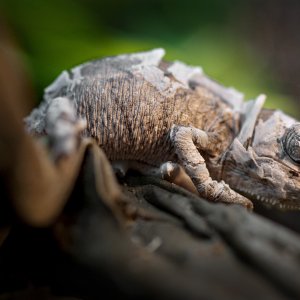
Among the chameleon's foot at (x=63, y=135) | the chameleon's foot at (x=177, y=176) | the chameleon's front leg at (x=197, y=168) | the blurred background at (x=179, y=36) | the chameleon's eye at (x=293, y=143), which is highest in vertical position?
the blurred background at (x=179, y=36)

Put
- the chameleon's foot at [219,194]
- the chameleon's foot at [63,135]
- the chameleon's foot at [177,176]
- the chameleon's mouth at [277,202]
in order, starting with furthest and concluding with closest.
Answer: the chameleon's mouth at [277,202], the chameleon's foot at [219,194], the chameleon's foot at [177,176], the chameleon's foot at [63,135]

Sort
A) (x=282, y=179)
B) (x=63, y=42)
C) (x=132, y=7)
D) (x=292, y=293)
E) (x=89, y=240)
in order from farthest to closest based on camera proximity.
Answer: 1. (x=132, y=7)
2. (x=63, y=42)
3. (x=282, y=179)
4. (x=89, y=240)
5. (x=292, y=293)

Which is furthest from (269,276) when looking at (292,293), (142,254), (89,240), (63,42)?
(63,42)

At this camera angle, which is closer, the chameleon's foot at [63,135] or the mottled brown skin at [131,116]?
the chameleon's foot at [63,135]

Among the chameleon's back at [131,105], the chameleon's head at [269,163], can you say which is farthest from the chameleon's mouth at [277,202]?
the chameleon's back at [131,105]

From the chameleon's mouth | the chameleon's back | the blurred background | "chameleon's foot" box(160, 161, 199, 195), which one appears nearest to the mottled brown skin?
the chameleon's back

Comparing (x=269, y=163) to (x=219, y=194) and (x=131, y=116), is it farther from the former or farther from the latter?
(x=131, y=116)

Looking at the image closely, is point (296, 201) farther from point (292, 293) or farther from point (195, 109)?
point (292, 293)

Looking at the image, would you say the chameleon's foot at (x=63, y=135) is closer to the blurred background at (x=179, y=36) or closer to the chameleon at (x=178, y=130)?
the chameleon at (x=178, y=130)
